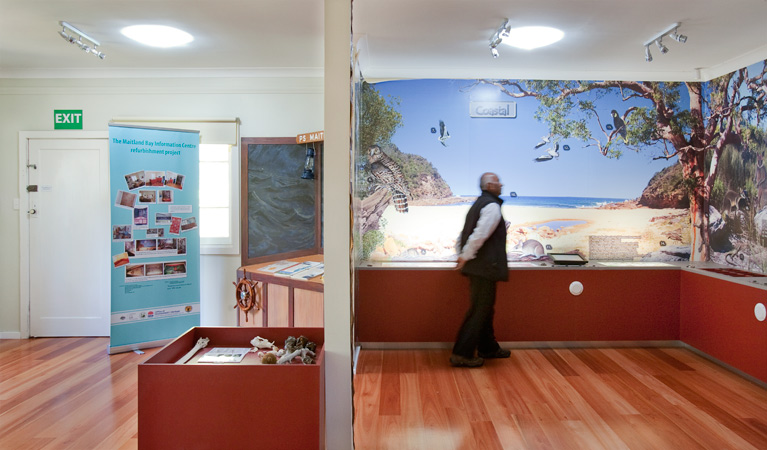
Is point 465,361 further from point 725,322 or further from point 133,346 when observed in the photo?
point 133,346

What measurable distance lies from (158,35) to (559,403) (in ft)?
13.7

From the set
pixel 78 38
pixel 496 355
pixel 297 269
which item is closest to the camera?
pixel 78 38

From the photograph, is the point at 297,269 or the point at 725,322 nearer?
the point at 725,322

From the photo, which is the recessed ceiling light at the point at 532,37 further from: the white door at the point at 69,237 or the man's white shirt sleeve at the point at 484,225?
the white door at the point at 69,237

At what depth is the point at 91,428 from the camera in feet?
10.6

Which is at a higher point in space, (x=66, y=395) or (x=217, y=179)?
(x=217, y=179)

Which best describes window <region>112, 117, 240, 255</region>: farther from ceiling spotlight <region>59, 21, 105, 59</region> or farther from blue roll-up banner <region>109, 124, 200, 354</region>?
ceiling spotlight <region>59, 21, 105, 59</region>

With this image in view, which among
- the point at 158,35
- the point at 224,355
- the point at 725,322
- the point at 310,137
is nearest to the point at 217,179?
the point at 310,137

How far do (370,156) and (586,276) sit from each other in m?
2.37

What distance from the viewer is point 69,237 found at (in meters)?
5.43

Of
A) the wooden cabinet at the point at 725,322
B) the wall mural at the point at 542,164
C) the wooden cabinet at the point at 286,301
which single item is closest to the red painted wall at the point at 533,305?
the wooden cabinet at the point at 725,322

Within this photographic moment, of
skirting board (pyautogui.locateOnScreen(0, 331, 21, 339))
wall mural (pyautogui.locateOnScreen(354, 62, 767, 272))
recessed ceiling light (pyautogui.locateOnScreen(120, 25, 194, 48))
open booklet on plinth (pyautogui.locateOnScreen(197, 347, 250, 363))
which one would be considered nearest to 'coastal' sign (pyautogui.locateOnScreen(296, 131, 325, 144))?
wall mural (pyautogui.locateOnScreen(354, 62, 767, 272))

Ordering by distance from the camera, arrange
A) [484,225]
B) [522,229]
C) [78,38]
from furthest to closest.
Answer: [522,229], [78,38], [484,225]

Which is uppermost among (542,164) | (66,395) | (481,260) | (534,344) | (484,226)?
(542,164)
